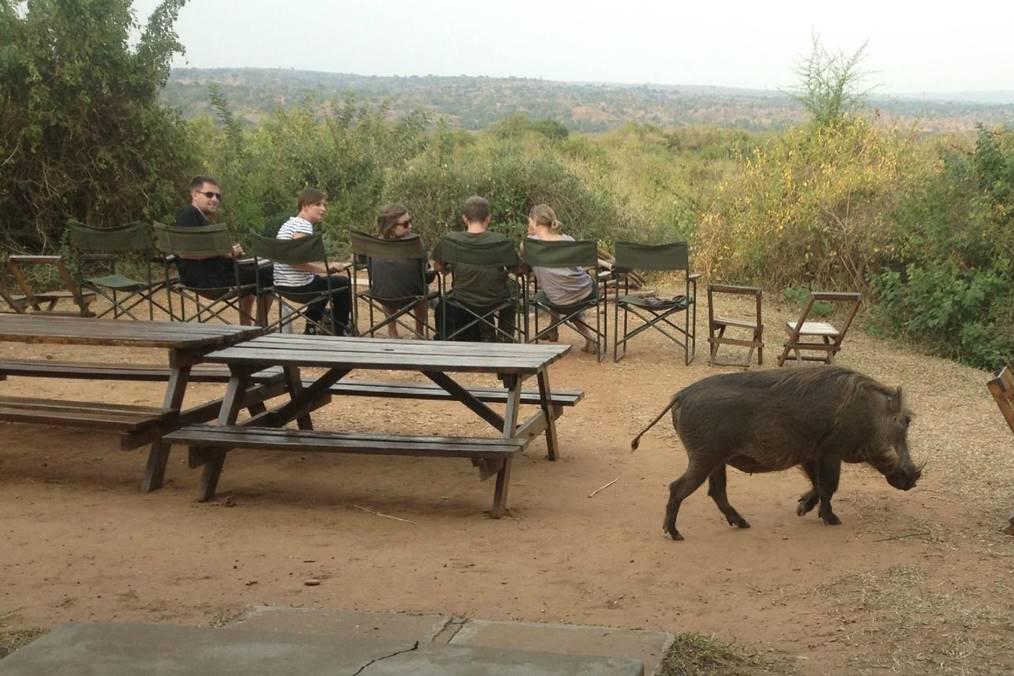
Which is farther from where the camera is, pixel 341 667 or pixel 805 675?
pixel 805 675

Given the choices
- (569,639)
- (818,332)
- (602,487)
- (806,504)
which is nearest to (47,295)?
(602,487)

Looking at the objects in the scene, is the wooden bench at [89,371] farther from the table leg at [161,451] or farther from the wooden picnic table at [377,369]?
the wooden picnic table at [377,369]

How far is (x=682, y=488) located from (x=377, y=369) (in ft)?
5.44

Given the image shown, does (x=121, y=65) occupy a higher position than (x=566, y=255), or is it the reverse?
(x=121, y=65)

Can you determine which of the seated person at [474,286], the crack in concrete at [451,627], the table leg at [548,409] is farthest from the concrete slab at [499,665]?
the seated person at [474,286]

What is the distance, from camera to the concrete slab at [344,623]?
4.19m

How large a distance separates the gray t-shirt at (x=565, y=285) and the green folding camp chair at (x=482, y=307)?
0.25 meters

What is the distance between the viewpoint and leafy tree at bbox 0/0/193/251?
1249 cm

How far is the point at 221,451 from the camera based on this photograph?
622 cm

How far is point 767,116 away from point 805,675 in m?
74.4

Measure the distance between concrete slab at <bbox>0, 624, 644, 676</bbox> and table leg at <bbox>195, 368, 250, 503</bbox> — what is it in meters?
2.56

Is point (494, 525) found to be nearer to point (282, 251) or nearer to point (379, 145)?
point (282, 251)

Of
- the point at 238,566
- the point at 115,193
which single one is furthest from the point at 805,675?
the point at 115,193

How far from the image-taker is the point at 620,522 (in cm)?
588
